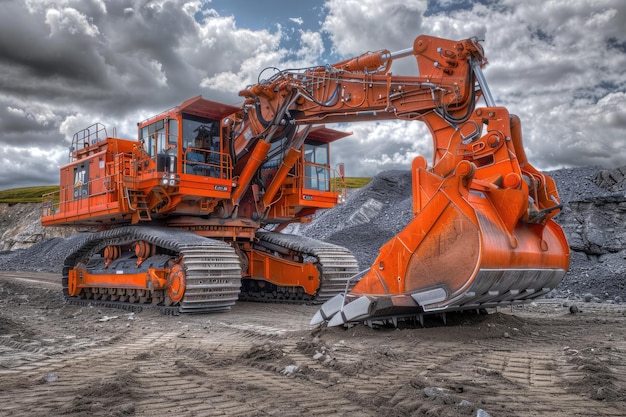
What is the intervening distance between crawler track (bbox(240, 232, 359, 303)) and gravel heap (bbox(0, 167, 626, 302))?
5.08 m

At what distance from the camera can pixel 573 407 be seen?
3877 mm

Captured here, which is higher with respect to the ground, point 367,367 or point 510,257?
point 510,257

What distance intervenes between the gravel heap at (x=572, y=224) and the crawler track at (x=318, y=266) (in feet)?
16.7

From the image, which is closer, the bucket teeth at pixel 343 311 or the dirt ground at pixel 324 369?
the dirt ground at pixel 324 369

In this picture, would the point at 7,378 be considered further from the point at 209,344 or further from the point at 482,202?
the point at 482,202

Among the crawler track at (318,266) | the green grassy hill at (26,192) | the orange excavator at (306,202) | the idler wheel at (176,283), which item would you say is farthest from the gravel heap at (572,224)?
the green grassy hill at (26,192)

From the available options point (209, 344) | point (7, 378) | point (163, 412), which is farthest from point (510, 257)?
point (7, 378)

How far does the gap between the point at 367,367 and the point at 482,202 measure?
2574 millimetres

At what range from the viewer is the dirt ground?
157 inches

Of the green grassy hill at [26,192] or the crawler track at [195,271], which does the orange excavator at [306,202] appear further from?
the green grassy hill at [26,192]

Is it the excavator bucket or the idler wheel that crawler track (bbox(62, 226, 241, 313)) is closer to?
the idler wheel

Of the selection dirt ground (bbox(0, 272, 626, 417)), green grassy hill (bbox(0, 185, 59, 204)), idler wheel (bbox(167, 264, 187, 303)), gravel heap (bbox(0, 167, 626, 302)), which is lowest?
dirt ground (bbox(0, 272, 626, 417))

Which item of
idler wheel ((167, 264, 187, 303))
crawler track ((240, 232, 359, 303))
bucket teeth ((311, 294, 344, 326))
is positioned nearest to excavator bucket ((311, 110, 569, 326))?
bucket teeth ((311, 294, 344, 326))

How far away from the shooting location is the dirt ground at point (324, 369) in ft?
13.1
